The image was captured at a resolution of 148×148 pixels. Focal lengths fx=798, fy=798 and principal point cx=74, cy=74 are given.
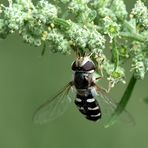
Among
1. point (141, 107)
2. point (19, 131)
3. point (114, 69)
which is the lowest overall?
point (19, 131)

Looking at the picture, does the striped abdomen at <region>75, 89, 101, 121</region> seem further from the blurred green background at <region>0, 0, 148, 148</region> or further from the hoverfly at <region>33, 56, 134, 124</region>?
the blurred green background at <region>0, 0, 148, 148</region>

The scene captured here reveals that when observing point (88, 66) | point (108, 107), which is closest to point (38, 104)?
point (108, 107)

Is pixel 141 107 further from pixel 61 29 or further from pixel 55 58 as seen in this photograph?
pixel 61 29

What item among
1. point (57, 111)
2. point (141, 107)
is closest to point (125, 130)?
point (141, 107)

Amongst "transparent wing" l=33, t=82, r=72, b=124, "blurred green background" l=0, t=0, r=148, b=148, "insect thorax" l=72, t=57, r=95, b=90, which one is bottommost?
"blurred green background" l=0, t=0, r=148, b=148

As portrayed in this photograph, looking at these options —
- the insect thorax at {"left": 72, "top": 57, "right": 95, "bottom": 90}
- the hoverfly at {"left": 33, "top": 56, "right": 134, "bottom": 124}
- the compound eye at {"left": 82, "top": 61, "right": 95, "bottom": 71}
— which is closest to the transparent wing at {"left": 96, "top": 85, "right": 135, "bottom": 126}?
the hoverfly at {"left": 33, "top": 56, "right": 134, "bottom": 124}

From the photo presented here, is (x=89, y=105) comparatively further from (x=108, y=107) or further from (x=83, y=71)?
(x=83, y=71)
